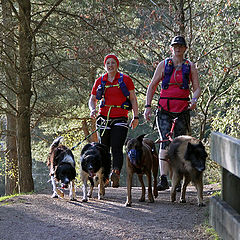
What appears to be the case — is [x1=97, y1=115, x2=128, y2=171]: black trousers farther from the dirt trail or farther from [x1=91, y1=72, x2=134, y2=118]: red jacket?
the dirt trail

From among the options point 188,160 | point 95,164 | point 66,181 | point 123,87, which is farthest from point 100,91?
point 188,160

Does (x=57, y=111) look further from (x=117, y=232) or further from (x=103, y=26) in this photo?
(x=117, y=232)

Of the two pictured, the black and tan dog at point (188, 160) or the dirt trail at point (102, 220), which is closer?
the dirt trail at point (102, 220)

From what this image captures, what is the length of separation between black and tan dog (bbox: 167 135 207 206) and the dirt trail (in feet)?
1.25

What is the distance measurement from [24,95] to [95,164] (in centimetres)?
435

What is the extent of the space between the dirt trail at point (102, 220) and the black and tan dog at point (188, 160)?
0.38m

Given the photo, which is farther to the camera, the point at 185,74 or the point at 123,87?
the point at 123,87

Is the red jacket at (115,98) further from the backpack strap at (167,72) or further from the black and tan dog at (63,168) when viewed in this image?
the black and tan dog at (63,168)

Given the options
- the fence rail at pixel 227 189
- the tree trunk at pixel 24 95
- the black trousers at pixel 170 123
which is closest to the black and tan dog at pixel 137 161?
the black trousers at pixel 170 123

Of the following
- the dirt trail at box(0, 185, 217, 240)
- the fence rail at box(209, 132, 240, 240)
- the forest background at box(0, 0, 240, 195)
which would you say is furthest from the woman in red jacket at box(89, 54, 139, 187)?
the fence rail at box(209, 132, 240, 240)

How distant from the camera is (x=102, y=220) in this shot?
5.16 m

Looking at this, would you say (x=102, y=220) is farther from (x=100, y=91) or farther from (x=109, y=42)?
(x=109, y=42)

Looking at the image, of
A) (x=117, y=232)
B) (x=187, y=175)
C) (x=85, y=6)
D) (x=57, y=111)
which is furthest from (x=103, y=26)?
(x=117, y=232)

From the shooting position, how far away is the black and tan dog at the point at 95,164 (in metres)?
6.87
